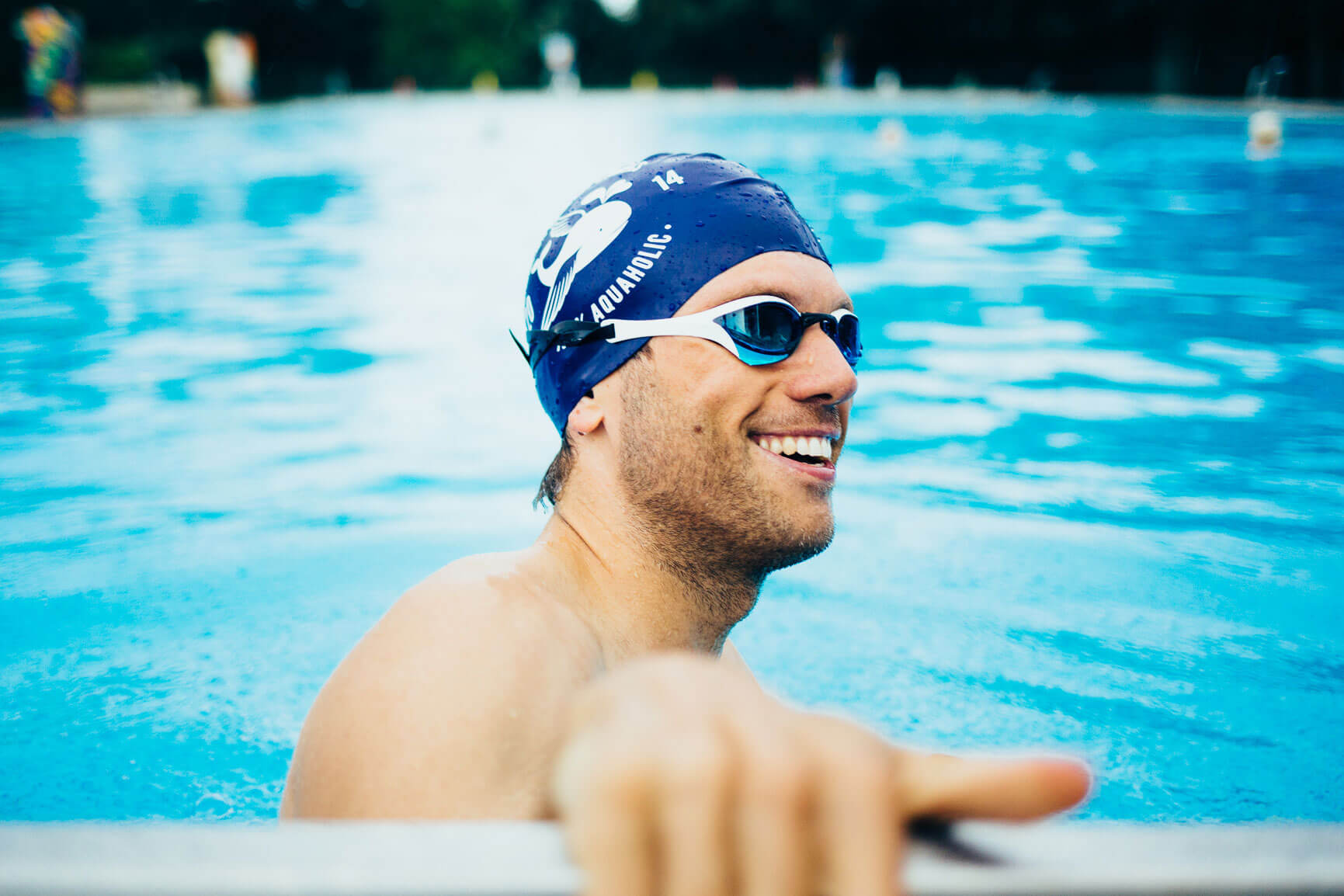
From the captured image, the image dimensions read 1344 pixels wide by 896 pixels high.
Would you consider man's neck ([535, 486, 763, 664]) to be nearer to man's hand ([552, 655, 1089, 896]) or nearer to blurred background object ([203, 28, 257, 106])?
man's hand ([552, 655, 1089, 896])

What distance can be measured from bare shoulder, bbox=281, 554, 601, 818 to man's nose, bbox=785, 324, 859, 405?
2.67 ft

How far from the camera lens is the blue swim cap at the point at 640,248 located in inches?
102

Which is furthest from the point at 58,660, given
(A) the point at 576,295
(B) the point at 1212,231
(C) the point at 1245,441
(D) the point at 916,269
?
(B) the point at 1212,231

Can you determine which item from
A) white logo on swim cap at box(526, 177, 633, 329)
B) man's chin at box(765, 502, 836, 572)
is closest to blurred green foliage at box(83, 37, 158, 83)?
white logo on swim cap at box(526, 177, 633, 329)

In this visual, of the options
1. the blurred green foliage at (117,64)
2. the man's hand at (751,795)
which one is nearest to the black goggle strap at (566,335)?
the man's hand at (751,795)

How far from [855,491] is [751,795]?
17.9 ft

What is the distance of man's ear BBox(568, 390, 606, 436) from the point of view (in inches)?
101

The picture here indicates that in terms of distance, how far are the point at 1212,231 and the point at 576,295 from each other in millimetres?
11358

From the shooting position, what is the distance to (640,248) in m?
2.67

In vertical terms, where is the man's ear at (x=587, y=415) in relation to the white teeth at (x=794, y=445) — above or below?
above

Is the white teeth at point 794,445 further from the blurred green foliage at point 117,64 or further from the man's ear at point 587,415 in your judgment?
the blurred green foliage at point 117,64

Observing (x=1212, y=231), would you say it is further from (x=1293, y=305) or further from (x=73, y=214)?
(x=73, y=214)

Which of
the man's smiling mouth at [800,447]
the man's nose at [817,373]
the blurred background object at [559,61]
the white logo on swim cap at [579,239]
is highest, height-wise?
the blurred background object at [559,61]

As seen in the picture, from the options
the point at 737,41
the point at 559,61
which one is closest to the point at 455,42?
the point at 559,61
